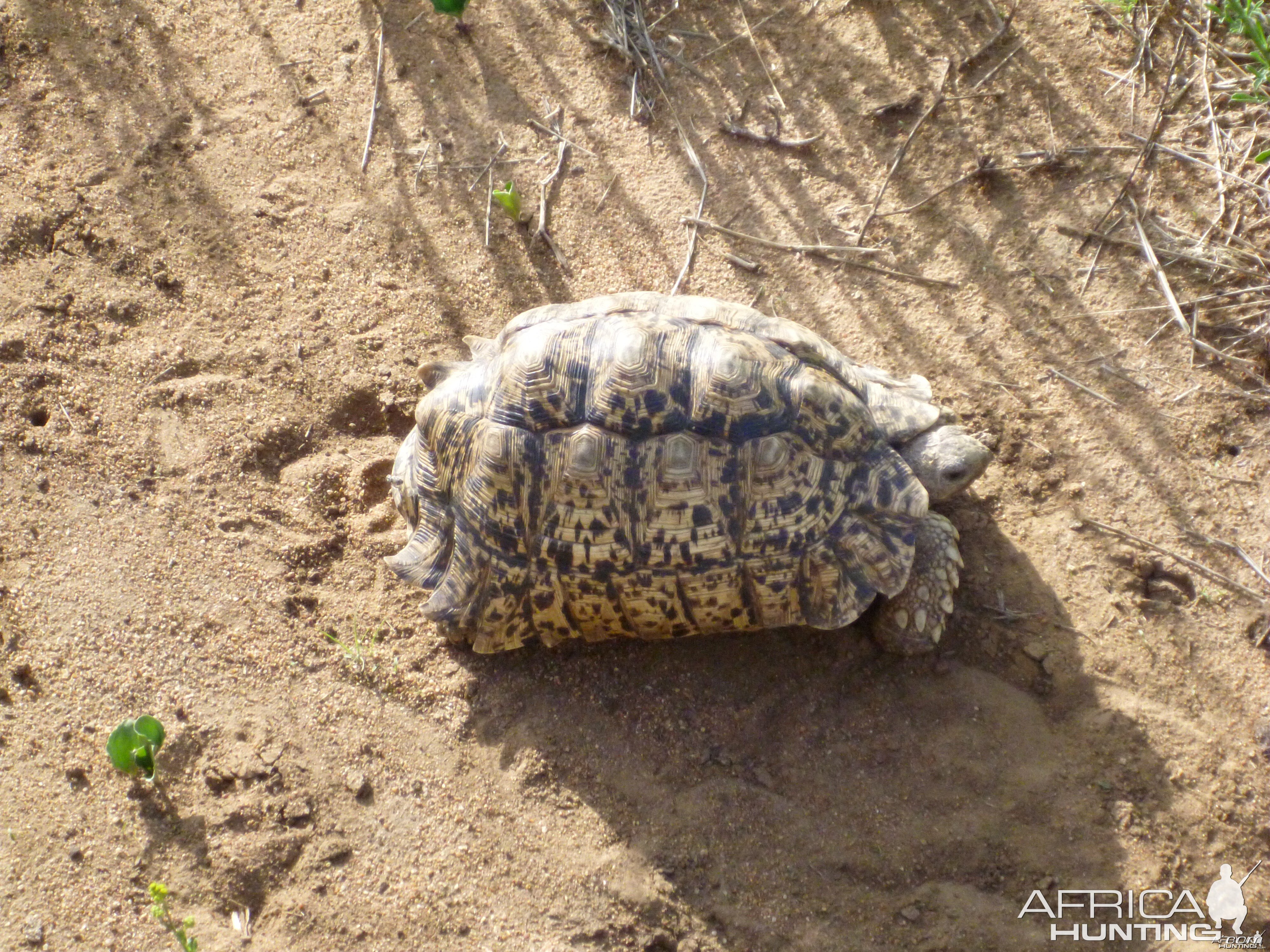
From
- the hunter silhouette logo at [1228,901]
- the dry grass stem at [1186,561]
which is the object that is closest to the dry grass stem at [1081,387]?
the dry grass stem at [1186,561]

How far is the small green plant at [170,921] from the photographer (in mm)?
2502

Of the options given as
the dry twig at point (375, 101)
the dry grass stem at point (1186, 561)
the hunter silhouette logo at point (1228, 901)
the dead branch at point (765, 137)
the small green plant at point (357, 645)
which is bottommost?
the hunter silhouette logo at point (1228, 901)

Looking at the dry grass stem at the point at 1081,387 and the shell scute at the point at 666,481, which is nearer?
the shell scute at the point at 666,481

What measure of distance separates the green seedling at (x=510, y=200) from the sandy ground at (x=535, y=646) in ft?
0.19

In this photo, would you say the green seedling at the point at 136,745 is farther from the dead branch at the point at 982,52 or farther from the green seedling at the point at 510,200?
the dead branch at the point at 982,52

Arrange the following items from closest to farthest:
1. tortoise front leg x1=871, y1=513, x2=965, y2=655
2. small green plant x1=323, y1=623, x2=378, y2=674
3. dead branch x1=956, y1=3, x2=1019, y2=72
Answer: tortoise front leg x1=871, y1=513, x2=965, y2=655 < small green plant x1=323, y1=623, x2=378, y2=674 < dead branch x1=956, y1=3, x2=1019, y2=72

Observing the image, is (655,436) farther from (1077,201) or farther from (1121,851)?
(1077,201)

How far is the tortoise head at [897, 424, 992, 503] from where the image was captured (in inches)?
117

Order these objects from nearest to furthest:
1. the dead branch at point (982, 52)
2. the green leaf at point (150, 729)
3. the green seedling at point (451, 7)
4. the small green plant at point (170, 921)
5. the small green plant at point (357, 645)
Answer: the small green plant at point (170, 921) → the green leaf at point (150, 729) → the small green plant at point (357, 645) → the dead branch at point (982, 52) → the green seedling at point (451, 7)

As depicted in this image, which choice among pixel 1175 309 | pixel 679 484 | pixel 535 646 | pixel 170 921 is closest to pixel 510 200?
pixel 679 484

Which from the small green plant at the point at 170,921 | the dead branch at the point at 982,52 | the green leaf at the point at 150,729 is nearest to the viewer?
the small green plant at the point at 170,921

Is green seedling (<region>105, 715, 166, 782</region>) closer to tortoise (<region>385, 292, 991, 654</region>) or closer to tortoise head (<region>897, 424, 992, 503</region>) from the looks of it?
tortoise (<region>385, 292, 991, 654</region>)

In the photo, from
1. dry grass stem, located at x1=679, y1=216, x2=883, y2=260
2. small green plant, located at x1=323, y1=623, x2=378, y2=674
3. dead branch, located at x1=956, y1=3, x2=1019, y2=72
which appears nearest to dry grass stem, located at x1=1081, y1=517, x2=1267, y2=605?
dry grass stem, located at x1=679, y1=216, x2=883, y2=260

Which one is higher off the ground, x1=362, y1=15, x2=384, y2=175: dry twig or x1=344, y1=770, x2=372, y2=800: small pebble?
x1=362, y1=15, x2=384, y2=175: dry twig
